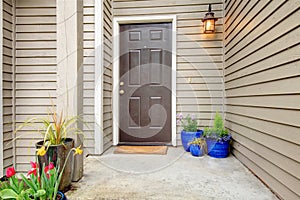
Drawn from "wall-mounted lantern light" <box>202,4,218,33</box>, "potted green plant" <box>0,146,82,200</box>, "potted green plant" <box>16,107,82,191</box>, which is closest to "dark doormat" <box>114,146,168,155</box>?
"potted green plant" <box>16,107,82,191</box>

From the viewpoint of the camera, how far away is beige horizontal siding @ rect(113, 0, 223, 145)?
298cm

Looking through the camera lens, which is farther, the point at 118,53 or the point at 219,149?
the point at 118,53

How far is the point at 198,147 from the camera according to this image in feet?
8.31

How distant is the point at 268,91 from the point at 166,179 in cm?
117

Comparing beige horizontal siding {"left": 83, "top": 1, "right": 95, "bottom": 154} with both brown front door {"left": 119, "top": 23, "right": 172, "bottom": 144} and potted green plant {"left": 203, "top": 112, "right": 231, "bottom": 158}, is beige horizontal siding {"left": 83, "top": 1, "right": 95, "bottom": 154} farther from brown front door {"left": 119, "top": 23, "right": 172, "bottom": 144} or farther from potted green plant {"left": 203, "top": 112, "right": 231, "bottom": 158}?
potted green plant {"left": 203, "top": 112, "right": 231, "bottom": 158}

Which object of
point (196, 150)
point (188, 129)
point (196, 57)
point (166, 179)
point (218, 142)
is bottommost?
point (166, 179)

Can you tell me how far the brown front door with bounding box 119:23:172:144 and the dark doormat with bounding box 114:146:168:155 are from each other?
6.6 inches

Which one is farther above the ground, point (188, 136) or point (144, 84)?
point (144, 84)

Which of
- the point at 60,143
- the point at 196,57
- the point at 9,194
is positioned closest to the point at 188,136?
the point at 196,57

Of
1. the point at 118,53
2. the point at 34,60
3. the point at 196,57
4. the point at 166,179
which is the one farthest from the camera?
the point at 118,53

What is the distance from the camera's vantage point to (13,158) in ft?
7.55

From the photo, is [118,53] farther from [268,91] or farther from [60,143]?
[268,91]

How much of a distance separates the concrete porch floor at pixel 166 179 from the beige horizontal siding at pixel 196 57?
0.84 meters

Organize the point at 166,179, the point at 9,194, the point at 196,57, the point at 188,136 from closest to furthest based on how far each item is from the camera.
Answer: the point at 9,194 < the point at 166,179 < the point at 188,136 < the point at 196,57
